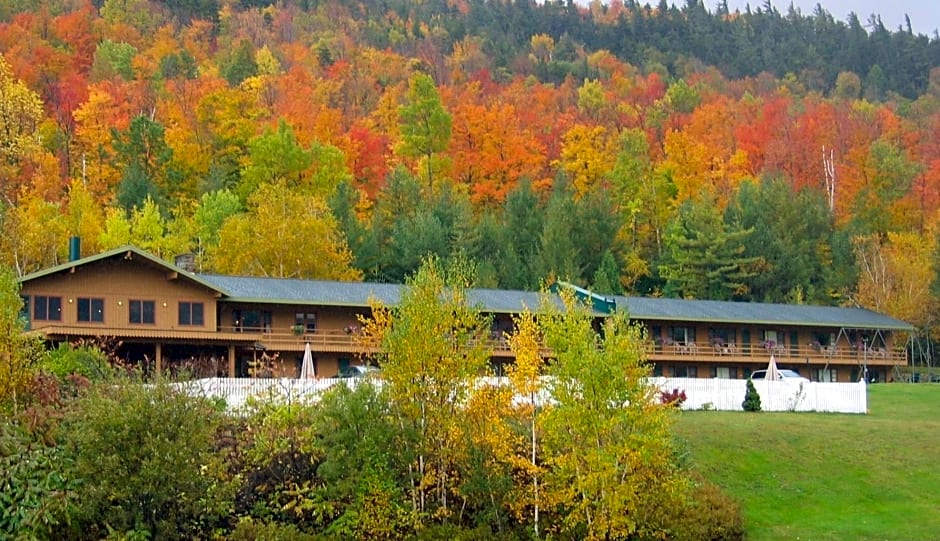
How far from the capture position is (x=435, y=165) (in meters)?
92.6

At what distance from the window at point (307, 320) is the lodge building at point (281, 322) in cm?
4

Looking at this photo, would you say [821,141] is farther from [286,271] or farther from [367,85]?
[286,271]

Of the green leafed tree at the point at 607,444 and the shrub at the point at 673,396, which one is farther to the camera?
the shrub at the point at 673,396

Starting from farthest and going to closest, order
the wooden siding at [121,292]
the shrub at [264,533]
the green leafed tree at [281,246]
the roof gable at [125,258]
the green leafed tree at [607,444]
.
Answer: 1. the green leafed tree at [281,246]
2. the wooden siding at [121,292]
3. the roof gable at [125,258]
4. the green leafed tree at [607,444]
5. the shrub at [264,533]

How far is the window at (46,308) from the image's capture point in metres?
51.5

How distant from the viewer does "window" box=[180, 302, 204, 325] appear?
53781 mm

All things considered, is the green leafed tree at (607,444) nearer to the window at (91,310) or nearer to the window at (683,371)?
the window at (91,310)

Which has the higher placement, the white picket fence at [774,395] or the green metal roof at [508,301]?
the green metal roof at [508,301]

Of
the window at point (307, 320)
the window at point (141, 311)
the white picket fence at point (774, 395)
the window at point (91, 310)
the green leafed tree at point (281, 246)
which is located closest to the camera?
the white picket fence at point (774, 395)

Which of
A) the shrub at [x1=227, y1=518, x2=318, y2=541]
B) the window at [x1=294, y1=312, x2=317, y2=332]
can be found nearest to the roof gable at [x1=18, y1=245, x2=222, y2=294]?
the window at [x1=294, y1=312, x2=317, y2=332]

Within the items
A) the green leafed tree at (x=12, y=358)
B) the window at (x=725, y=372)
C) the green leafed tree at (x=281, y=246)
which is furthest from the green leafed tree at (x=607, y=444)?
the green leafed tree at (x=281, y=246)

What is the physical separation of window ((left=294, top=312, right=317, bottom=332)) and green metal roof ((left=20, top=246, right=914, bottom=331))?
97 centimetres

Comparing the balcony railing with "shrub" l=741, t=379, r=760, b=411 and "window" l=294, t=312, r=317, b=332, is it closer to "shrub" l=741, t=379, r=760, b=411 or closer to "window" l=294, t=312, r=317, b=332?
"shrub" l=741, t=379, r=760, b=411

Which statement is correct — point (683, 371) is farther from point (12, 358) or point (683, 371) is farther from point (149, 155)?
point (12, 358)
